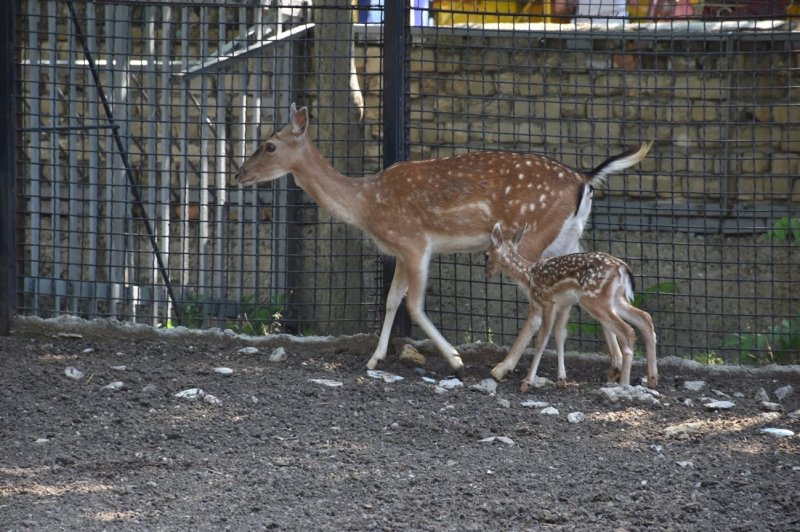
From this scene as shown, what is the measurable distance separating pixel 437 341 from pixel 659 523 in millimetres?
2808

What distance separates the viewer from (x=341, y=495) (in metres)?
5.54

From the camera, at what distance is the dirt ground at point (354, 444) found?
5.32 m

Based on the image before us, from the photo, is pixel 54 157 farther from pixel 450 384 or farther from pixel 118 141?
pixel 450 384

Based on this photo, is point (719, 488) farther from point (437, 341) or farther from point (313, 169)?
point (313, 169)

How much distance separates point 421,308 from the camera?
787 cm

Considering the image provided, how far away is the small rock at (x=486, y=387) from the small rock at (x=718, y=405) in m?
1.28

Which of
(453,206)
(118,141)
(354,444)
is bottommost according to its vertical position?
(354,444)

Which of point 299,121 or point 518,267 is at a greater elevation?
point 299,121

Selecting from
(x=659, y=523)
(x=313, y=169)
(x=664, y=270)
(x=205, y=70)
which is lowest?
(x=659, y=523)

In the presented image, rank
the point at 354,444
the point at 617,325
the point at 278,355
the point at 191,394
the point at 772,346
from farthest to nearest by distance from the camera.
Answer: the point at 772,346 → the point at 278,355 → the point at 617,325 → the point at 191,394 → the point at 354,444

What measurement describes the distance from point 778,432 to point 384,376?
8.01 ft

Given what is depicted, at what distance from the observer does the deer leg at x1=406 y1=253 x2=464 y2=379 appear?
7770 mm

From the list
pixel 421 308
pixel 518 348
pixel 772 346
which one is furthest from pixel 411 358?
pixel 772 346

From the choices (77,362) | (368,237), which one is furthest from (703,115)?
(77,362)
